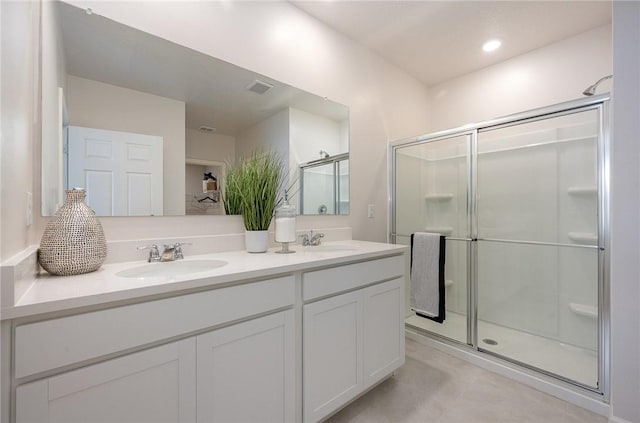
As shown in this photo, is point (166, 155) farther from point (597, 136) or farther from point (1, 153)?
point (597, 136)

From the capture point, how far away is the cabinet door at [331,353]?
1.28 meters

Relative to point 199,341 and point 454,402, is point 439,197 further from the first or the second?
point 199,341

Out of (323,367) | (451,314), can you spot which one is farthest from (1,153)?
(451,314)

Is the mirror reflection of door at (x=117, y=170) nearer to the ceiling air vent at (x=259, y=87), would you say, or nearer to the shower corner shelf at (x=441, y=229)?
the ceiling air vent at (x=259, y=87)

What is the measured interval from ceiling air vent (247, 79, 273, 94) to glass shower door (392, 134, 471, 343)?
1332mm

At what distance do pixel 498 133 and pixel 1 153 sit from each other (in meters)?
2.77

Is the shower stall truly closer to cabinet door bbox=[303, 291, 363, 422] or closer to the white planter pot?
cabinet door bbox=[303, 291, 363, 422]

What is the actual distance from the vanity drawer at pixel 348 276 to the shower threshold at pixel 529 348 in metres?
0.98

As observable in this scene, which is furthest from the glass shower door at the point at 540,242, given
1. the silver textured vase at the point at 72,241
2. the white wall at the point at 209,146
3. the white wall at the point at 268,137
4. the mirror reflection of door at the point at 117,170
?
the silver textured vase at the point at 72,241

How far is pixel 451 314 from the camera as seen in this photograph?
2.55 metres

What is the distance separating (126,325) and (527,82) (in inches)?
128

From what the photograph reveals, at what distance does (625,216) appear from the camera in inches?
54.1

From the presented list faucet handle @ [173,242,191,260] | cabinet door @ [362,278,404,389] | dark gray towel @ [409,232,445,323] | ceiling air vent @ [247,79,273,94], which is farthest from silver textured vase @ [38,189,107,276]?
dark gray towel @ [409,232,445,323]

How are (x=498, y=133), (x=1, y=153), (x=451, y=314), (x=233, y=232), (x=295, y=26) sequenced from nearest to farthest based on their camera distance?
(x=1, y=153) < (x=233, y=232) < (x=295, y=26) < (x=498, y=133) < (x=451, y=314)
